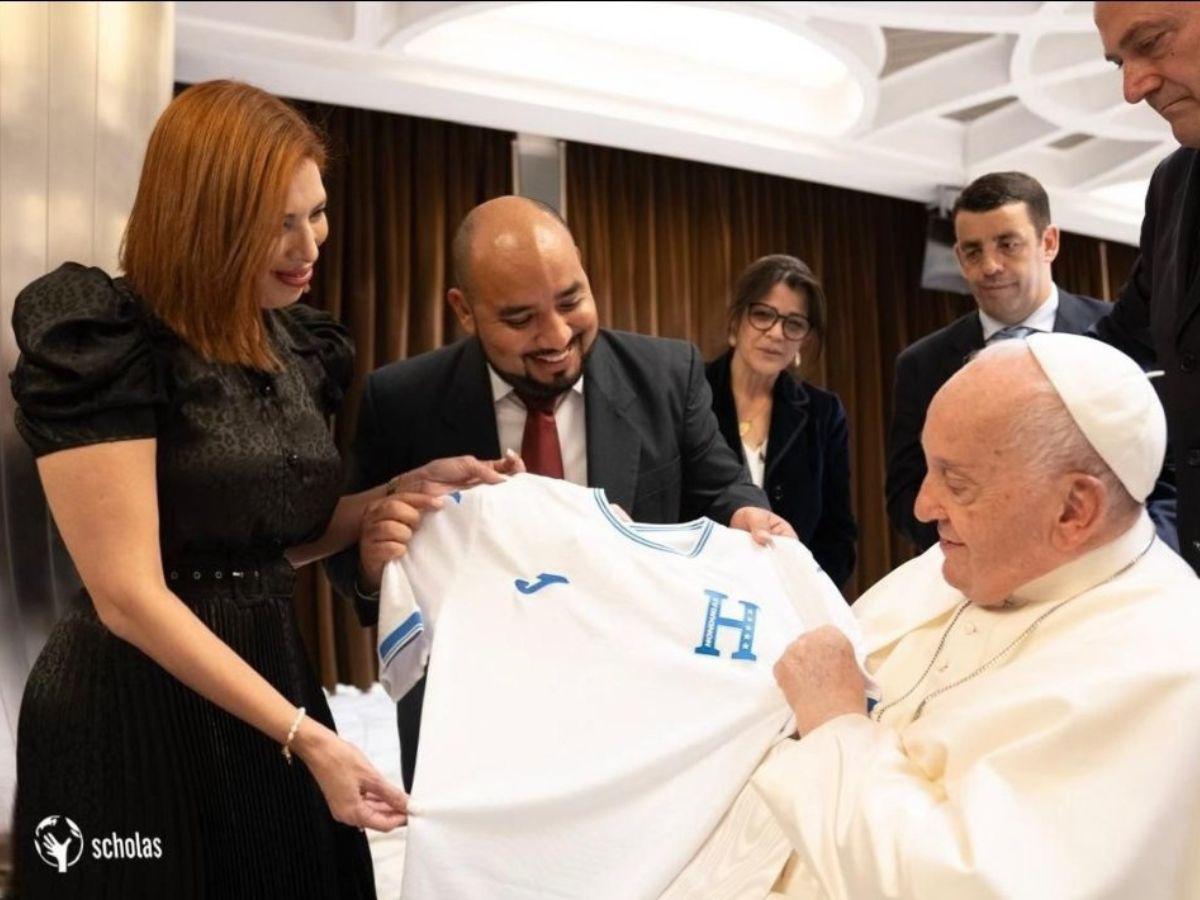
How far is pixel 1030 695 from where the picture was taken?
166 centimetres

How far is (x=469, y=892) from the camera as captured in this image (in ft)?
5.97

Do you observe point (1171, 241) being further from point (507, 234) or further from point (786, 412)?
point (786, 412)

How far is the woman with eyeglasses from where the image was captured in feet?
12.5

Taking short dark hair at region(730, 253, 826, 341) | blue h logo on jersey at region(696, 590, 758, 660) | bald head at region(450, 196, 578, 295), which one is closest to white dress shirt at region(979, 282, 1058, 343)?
short dark hair at region(730, 253, 826, 341)

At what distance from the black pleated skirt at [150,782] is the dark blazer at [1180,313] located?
1.67 meters

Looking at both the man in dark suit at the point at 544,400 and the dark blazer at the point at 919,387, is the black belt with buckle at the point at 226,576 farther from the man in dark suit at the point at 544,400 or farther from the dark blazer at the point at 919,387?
the dark blazer at the point at 919,387

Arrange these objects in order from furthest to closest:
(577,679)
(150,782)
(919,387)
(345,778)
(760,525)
Result: (919,387) → (760,525) → (577,679) → (150,782) → (345,778)

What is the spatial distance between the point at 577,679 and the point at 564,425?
758 millimetres

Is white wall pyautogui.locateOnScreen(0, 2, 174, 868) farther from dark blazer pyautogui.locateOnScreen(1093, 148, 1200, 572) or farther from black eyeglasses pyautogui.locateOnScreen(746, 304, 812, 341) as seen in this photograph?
dark blazer pyautogui.locateOnScreen(1093, 148, 1200, 572)

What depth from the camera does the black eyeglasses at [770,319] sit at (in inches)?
152

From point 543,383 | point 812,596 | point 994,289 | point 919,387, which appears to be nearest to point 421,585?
point 543,383

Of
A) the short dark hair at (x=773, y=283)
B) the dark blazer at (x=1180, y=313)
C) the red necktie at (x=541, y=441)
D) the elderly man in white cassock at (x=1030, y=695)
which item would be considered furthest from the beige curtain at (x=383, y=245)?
the elderly man in white cassock at (x=1030, y=695)

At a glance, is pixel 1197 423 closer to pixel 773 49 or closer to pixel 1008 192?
pixel 1008 192

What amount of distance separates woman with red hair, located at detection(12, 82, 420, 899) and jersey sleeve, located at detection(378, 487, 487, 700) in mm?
187
